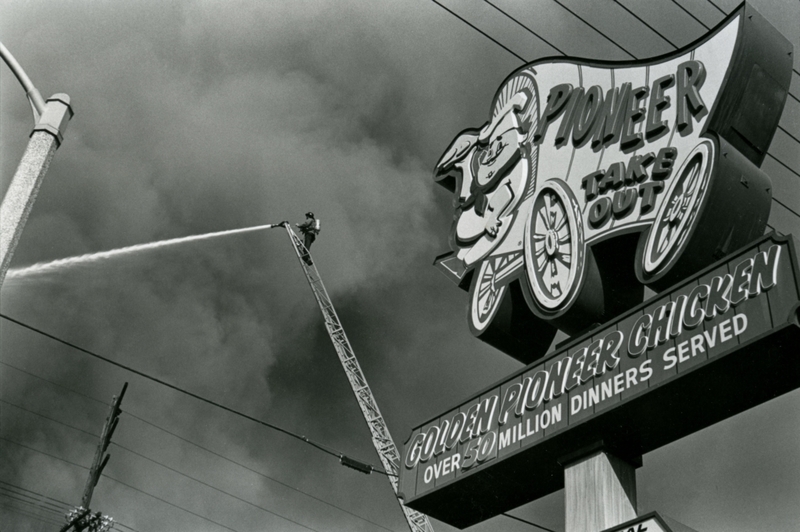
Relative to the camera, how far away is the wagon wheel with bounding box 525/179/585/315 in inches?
632

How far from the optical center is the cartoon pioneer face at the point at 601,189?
1435cm

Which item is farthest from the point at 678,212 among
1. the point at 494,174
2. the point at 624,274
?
the point at 494,174

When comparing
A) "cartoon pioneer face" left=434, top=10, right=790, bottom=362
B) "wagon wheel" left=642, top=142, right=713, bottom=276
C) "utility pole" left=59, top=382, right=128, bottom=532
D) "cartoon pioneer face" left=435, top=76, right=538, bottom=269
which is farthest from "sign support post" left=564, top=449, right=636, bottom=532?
"utility pole" left=59, top=382, right=128, bottom=532

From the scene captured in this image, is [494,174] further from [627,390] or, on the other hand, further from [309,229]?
[309,229]

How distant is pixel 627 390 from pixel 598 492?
194 centimetres

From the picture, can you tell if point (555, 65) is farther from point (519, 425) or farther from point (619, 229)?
point (519, 425)

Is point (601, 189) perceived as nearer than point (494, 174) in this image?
Yes

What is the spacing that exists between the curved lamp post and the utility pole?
31088mm

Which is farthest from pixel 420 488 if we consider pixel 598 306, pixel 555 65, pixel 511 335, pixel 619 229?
Result: pixel 555 65

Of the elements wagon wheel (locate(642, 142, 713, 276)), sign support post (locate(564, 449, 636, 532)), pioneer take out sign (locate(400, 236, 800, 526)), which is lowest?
sign support post (locate(564, 449, 636, 532))

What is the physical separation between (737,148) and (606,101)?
3.18 metres

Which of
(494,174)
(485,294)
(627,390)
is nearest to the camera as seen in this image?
(627,390)

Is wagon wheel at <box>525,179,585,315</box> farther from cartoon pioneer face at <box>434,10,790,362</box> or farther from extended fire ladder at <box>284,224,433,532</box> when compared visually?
extended fire ladder at <box>284,224,433,532</box>

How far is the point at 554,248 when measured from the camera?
1683 cm
